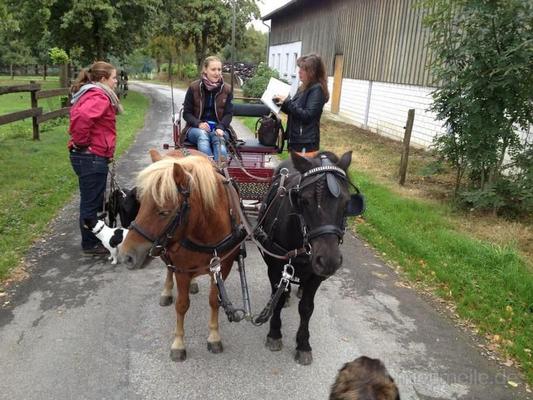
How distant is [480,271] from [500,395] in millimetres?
2050

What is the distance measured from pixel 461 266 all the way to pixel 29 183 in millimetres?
7145

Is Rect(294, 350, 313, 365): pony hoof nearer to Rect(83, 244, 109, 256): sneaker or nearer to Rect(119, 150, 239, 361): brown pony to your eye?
Rect(119, 150, 239, 361): brown pony

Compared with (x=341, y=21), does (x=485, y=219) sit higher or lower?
lower

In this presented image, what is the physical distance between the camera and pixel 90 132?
468cm

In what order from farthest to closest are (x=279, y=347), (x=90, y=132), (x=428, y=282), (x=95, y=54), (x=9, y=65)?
(x=9, y=65) < (x=95, y=54) < (x=428, y=282) < (x=90, y=132) < (x=279, y=347)

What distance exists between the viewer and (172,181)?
8.81ft

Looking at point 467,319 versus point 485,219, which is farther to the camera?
point 485,219

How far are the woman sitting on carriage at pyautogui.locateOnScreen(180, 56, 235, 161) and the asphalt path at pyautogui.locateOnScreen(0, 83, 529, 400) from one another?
157cm

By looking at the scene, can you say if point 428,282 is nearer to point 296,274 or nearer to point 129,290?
point 296,274

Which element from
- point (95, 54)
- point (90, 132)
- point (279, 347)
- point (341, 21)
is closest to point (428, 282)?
point (279, 347)

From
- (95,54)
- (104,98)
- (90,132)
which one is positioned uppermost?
(95,54)

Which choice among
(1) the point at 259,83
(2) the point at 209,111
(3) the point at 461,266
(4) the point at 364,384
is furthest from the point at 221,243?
(1) the point at 259,83

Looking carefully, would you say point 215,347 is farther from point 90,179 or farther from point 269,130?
point 269,130

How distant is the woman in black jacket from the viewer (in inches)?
189
